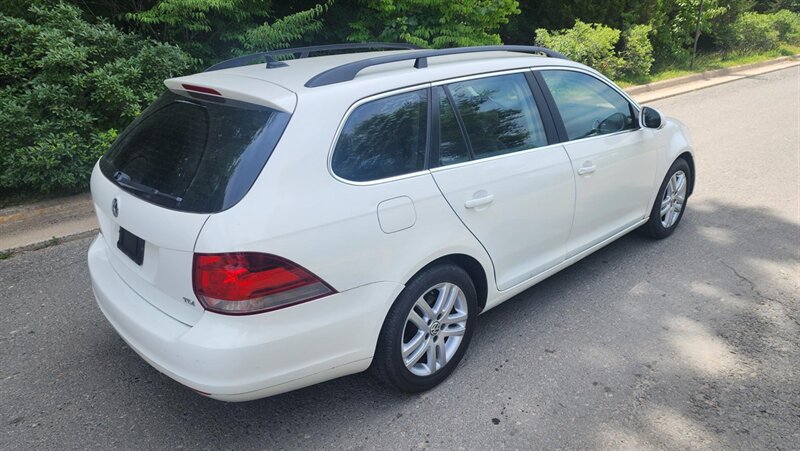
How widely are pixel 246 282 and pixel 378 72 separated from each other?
1.27 m

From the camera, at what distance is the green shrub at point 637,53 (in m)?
12.1

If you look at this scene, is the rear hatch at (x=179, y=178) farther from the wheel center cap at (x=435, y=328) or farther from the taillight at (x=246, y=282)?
the wheel center cap at (x=435, y=328)

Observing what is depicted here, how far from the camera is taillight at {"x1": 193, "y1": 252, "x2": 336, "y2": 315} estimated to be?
221cm

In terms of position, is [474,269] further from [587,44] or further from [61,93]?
[587,44]

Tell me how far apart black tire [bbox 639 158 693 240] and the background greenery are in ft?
14.5

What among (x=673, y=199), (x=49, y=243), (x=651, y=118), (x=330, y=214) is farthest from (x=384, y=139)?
(x=49, y=243)

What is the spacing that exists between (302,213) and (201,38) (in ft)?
20.1

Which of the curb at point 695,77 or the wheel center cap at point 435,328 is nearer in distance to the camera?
the wheel center cap at point 435,328

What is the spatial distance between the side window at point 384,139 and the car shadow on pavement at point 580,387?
119 cm

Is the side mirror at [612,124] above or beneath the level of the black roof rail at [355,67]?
beneath

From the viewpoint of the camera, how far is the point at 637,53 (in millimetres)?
12141

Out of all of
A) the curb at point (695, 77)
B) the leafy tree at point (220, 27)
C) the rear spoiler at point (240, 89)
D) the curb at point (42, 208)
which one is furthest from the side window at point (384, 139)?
the curb at point (695, 77)

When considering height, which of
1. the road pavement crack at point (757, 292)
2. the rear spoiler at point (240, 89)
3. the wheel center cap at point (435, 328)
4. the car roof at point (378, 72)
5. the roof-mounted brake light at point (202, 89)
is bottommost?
the road pavement crack at point (757, 292)

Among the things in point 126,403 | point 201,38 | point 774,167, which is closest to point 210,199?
point 126,403
